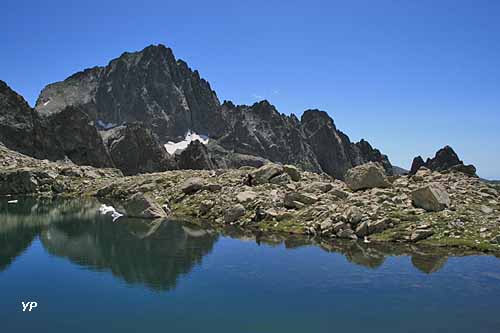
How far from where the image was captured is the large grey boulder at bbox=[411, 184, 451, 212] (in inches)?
2106

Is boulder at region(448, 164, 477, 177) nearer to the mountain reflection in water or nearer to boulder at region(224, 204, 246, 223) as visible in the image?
boulder at region(224, 204, 246, 223)

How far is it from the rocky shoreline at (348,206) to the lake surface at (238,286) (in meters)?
3.39

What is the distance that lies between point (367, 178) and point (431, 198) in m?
14.2

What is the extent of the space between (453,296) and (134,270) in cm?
2575

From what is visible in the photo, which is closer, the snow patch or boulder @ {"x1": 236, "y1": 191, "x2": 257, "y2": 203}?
boulder @ {"x1": 236, "y1": 191, "x2": 257, "y2": 203}

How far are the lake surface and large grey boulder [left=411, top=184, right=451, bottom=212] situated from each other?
355 inches

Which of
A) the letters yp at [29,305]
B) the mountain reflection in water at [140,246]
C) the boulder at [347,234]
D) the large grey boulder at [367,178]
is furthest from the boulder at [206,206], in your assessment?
the letters yp at [29,305]

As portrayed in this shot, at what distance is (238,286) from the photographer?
116ft

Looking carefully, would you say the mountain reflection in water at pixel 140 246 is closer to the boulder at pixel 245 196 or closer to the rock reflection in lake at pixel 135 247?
the rock reflection in lake at pixel 135 247

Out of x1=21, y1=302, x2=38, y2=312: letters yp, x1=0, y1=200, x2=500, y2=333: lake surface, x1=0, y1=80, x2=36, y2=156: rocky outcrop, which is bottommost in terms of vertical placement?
x1=21, y1=302, x2=38, y2=312: letters yp

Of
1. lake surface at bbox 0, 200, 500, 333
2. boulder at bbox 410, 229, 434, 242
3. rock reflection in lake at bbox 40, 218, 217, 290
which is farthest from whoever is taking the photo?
boulder at bbox 410, 229, 434, 242

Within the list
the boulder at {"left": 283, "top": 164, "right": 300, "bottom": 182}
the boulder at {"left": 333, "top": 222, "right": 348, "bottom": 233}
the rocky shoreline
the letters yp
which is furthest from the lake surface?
the boulder at {"left": 283, "top": 164, "right": 300, "bottom": 182}

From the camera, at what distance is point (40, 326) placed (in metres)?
26.0

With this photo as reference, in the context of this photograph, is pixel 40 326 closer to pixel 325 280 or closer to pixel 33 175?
pixel 325 280
